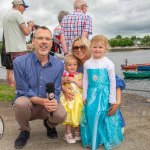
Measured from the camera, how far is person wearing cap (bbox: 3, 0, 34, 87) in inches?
238

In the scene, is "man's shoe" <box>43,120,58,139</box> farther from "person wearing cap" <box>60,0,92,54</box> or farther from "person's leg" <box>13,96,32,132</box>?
"person wearing cap" <box>60,0,92,54</box>

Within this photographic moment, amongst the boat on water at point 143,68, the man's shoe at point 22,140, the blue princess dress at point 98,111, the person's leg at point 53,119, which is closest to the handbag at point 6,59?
the person's leg at point 53,119

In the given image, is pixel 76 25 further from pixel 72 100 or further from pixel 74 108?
pixel 74 108

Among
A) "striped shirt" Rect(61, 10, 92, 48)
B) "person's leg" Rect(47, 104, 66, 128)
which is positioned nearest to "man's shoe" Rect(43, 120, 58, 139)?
"person's leg" Rect(47, 104, 66, 128)

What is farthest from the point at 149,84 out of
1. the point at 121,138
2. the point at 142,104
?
the point at 121,138

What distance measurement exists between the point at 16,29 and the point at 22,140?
7.78 ft

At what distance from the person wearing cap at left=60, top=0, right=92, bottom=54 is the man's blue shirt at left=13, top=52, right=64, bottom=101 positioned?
57.4 inches

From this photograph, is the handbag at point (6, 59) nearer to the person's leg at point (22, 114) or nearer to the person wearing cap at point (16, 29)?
the person wearing cap at point (16, 29)

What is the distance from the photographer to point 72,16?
575cm

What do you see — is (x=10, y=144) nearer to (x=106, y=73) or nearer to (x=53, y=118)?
(x=53, y=118)

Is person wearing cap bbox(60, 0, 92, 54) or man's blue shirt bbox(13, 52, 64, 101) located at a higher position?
person wearing cap bbox(60, 0, 92, 54)

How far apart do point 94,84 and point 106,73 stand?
0.21 meters

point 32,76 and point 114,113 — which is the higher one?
point 32,76

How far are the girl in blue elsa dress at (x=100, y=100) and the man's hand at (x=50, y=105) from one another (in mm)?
475
